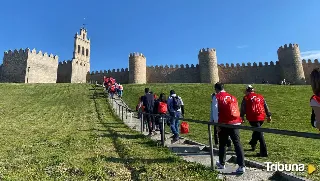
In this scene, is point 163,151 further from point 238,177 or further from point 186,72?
point 186,72

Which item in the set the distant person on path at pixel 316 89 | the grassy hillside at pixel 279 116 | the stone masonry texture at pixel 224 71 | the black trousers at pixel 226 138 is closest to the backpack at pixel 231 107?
the black trousers at pixel 226 138

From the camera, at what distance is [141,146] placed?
27.0ft

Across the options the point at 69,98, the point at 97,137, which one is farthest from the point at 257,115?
the point at 69,98

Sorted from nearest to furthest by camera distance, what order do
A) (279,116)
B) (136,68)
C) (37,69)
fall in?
(279,116) → (136,68) → (37,69)

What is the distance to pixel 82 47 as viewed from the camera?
250 ft

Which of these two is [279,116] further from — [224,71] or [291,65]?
[224,71]

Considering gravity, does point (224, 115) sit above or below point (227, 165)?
above

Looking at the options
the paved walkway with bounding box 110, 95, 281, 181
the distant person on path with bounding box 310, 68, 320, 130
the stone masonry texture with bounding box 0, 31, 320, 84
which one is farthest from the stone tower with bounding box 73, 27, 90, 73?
the distant person on path with bounding box 310, 68, 320, 130

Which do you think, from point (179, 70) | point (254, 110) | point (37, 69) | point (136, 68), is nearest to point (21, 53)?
point (37, 69)

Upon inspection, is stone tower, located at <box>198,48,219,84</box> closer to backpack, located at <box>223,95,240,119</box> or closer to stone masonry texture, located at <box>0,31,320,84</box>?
stone masonry texture, located at <box>0,31,320,84</box>

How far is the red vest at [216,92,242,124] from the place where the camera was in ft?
18.9

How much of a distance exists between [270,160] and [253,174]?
4.94 feet

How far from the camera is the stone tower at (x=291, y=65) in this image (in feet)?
155

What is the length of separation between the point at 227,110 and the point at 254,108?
1921 mm
